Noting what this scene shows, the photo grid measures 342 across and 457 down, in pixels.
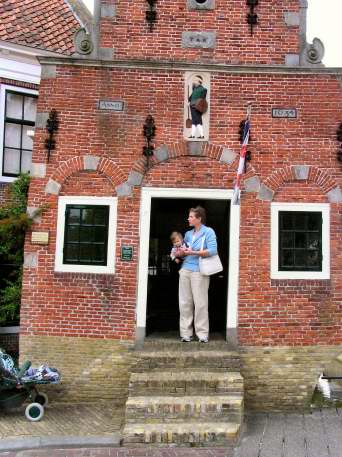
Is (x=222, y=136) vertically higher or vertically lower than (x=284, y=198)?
higher

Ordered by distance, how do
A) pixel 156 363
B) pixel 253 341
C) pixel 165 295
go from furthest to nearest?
1. pixel 165 295
2. pixel 253 341
3. pixel 156 363

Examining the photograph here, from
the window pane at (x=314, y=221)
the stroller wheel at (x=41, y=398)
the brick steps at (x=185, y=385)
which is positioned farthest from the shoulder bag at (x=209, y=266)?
the stroller wheel at (x=41, y=398)

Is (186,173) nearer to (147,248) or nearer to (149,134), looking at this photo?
(149,134)

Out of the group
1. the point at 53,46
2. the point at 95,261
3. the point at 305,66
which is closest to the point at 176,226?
the point at 95,261

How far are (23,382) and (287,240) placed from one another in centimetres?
463

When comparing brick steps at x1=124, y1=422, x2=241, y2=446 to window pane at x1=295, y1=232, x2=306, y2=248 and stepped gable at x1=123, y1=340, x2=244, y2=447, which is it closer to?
stepped gable at x1=123, y1=340, x2=244, y2=447

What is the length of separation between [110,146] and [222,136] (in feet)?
6.12

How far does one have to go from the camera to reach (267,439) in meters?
6.09

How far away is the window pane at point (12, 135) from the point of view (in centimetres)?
1061

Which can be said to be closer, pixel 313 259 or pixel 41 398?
pixel 41 398

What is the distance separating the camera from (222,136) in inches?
304

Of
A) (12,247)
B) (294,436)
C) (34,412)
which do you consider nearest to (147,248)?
(34,412)

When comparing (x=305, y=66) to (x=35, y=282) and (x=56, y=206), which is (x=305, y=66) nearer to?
(x=56, y=206)

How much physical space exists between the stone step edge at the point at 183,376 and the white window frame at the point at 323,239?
1.79 meters
